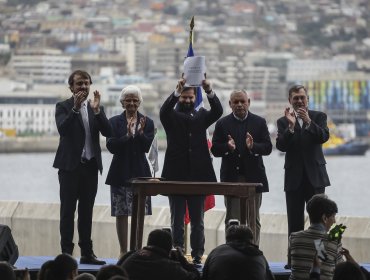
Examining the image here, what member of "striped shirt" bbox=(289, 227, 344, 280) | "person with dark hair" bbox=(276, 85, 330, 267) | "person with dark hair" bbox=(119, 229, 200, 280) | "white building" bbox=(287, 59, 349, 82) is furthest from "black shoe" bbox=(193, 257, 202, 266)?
"white building" bbox=(287, 59, 349, 82)

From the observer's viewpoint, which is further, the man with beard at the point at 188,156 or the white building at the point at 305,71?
the white building at the point at 305,71

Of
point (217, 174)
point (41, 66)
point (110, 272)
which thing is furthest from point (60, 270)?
point (41, 66)

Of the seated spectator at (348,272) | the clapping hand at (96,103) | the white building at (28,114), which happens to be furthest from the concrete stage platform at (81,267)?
the white building at (28,114)

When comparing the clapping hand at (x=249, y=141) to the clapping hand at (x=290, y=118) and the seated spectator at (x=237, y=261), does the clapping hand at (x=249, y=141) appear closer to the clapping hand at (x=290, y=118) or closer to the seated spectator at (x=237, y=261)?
the clapping hand at (x=290, y=118)

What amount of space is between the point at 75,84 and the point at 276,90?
178m

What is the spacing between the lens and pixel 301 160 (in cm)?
1109

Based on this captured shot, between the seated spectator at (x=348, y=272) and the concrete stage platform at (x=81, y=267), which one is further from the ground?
the seated spectator at (x=348, y=272)

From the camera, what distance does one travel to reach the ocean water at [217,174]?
58.4 metres

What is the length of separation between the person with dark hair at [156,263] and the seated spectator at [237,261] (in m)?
0.16

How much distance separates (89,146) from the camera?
10969mm

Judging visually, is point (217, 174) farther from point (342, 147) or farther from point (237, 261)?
point (342, 147)

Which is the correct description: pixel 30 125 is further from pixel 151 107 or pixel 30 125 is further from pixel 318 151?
pixel 318 151

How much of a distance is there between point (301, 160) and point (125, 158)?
1.28m

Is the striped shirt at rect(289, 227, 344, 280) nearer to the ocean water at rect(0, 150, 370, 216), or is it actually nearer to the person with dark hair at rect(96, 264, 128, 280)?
the person with dark hair at rect(96, 264, 128, 280)
